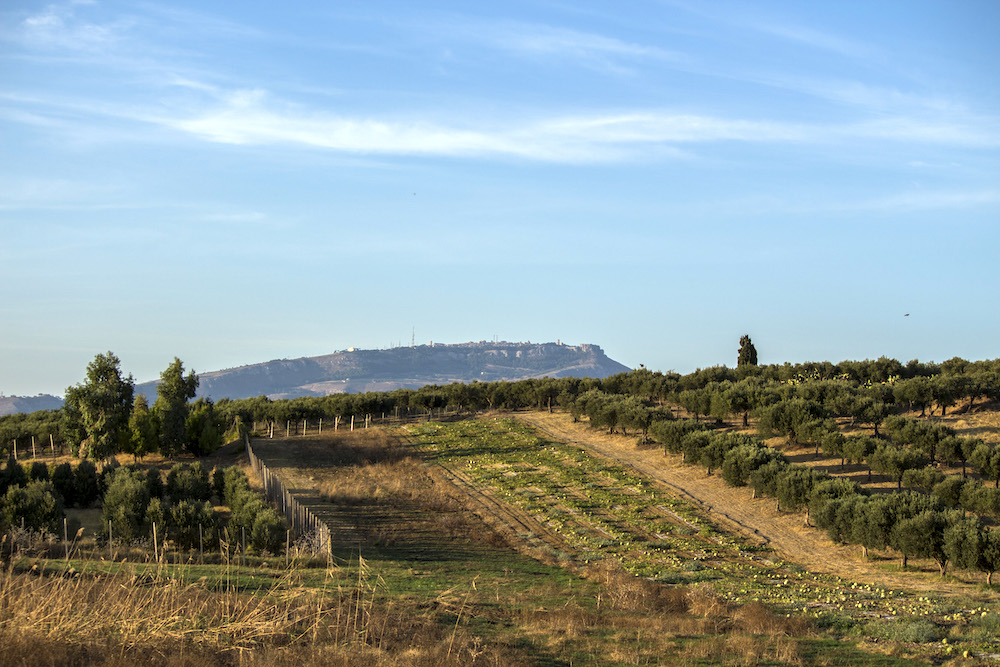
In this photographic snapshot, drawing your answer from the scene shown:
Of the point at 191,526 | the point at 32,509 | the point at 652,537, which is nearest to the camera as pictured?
the point at 191,526

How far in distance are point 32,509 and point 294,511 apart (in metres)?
10.2

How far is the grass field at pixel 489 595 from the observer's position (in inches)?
403

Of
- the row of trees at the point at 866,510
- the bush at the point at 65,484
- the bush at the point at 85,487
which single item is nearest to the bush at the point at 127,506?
the bush at the point at 85,487

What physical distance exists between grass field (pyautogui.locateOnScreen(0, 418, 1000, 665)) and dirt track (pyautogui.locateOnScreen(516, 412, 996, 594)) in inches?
45.8

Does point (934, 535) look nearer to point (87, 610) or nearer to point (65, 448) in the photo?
point (87, 610)

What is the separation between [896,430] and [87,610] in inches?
2036

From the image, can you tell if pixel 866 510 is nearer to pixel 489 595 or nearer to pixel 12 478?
pixel 489 595

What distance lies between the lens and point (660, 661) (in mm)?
15164

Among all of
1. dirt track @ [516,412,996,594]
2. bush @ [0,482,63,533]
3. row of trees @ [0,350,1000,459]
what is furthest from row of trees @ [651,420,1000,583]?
bush @ [0,482,63,533]

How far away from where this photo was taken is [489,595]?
72.9 feet

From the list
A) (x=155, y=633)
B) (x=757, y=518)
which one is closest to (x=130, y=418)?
(x=757, y=518)

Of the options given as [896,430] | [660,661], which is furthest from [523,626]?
[896,430]

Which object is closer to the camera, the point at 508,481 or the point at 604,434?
the point at 508,481

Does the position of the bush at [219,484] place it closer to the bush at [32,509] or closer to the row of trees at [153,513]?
the row of trees at [153,513]
